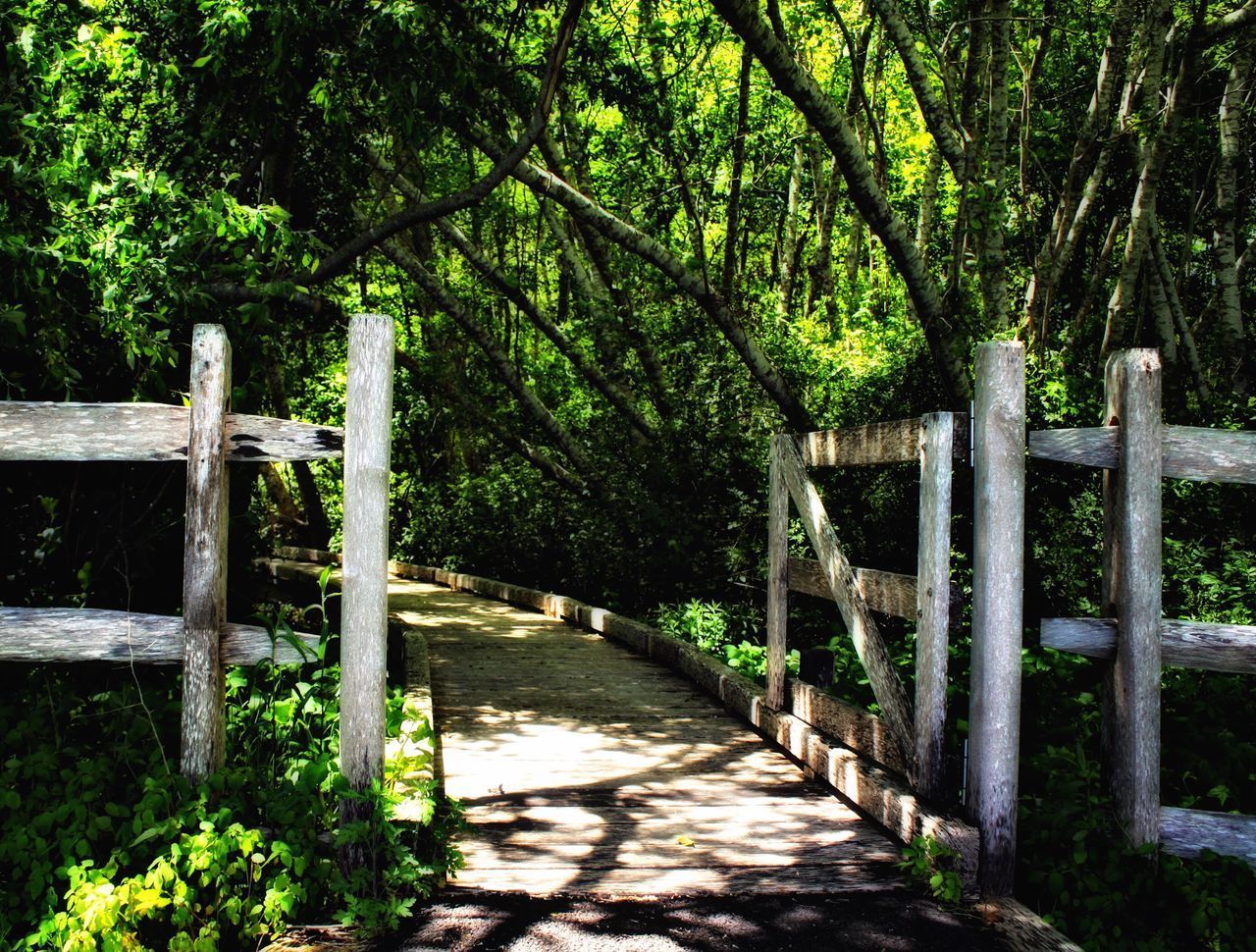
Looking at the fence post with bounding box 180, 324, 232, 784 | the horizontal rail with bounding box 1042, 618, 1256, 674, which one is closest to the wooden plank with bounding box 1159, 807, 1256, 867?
the horizontal rail with bounding box 1042, 618, 1256, 674

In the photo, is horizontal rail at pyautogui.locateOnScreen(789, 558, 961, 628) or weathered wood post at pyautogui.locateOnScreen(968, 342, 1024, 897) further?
horizontal rail at pyautogui.locateOnScreen(789, 558, 961, 628)

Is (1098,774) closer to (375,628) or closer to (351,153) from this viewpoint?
(375,628)

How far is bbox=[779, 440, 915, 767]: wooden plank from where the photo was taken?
17.3ft

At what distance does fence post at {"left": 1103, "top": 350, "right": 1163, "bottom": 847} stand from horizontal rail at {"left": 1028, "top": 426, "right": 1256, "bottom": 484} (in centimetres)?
8

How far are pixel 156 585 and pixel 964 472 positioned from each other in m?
7.99

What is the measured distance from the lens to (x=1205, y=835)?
4469 millimetres

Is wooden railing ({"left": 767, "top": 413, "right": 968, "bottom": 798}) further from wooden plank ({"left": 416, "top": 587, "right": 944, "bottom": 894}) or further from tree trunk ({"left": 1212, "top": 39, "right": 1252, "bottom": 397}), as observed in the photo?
tree trunk ({"left": 1212, "top": 39, "right": 1252, "bottom": 397})

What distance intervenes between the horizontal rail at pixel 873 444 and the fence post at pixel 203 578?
2859 mm

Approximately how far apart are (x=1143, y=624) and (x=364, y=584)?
302 centimetres

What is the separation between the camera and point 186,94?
32.3 feet

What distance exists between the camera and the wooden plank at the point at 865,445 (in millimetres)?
5152

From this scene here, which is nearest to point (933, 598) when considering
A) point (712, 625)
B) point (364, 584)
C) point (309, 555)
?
point (364, 584)

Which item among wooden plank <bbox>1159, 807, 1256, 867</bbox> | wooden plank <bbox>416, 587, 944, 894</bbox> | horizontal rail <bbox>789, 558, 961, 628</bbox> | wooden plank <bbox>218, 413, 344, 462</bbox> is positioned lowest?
wooden plank <bbox>416, 587, 944, 894</bbox>

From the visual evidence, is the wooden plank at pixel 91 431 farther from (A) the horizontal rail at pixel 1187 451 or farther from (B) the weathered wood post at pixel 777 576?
(B) the weathered wood post at pixel 777 576
